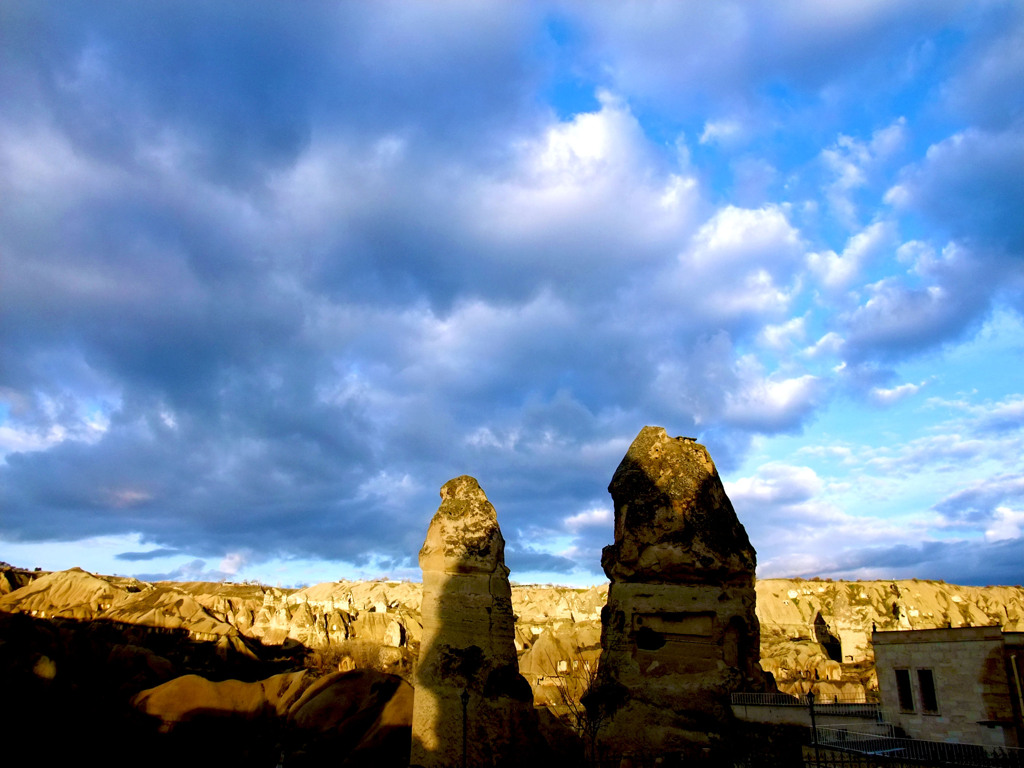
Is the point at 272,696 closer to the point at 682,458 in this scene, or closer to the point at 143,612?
the point at 682,458

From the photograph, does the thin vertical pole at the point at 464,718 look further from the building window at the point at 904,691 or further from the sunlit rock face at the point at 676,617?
the building window at the point at 904,691

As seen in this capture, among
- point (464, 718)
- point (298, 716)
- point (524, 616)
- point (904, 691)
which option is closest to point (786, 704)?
→ point (904, 691)

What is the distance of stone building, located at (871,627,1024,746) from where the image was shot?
17.9 metres

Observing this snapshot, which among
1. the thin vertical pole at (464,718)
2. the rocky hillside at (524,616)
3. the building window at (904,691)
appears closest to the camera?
the thin vertical pole at (464,718)

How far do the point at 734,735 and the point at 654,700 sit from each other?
2.38 m

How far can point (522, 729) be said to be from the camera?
70.2 ft

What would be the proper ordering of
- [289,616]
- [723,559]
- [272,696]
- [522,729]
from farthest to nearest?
[289,616] < [272,696] < [723,559] < [522,729]

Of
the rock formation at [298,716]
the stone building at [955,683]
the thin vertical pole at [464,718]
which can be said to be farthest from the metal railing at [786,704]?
the rock formation at [298,716]

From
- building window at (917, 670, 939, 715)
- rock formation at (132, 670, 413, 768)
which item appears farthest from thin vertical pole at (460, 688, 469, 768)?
building window at (917, 670, 939, 715)

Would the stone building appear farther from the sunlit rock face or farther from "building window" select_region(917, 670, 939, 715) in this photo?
the sunlit rock face

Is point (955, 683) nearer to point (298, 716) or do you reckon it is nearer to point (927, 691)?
point (927, 691)

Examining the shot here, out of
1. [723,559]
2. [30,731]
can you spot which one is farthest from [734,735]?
[30,731]

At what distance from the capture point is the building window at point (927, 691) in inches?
765

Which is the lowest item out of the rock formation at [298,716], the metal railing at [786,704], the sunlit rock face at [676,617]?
the rock formation at [298,716]
